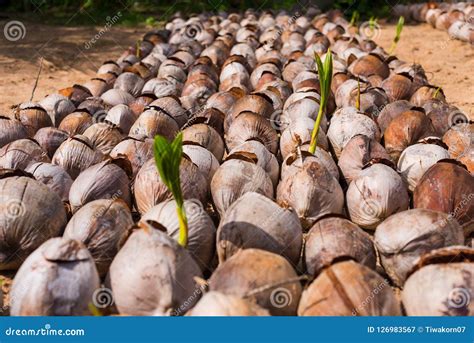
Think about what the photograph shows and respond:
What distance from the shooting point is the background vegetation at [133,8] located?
1416cm

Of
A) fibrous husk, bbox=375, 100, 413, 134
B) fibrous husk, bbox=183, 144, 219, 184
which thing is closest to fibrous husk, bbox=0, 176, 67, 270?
fibrous husk, bbox=183, 144, 219, 184

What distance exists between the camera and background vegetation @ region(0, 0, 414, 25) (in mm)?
14164

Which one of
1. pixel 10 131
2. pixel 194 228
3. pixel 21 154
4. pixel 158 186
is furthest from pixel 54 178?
pixel 194 228

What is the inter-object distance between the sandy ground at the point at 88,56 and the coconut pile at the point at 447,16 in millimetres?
164

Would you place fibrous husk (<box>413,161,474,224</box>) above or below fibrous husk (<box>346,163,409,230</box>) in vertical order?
above

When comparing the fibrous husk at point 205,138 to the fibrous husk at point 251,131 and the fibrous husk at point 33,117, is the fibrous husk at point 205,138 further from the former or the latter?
the fibrous husk at point 33,117

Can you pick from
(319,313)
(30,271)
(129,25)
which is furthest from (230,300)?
(129,25)

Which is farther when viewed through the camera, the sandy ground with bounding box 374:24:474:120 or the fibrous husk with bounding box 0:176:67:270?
the sandy ground with bounding box 374:24:474:120

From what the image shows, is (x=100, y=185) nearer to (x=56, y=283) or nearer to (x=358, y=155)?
(x=56, y=283)

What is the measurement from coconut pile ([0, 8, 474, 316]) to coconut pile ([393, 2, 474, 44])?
4386mm

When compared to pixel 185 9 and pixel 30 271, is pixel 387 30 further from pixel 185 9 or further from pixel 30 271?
pixel 30 271

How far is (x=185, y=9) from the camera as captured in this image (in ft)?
49.1

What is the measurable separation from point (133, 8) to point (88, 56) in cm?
638

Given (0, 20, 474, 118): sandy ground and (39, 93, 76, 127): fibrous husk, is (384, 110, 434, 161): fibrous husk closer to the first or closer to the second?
(0, 20, 474, 118): sandy ground
